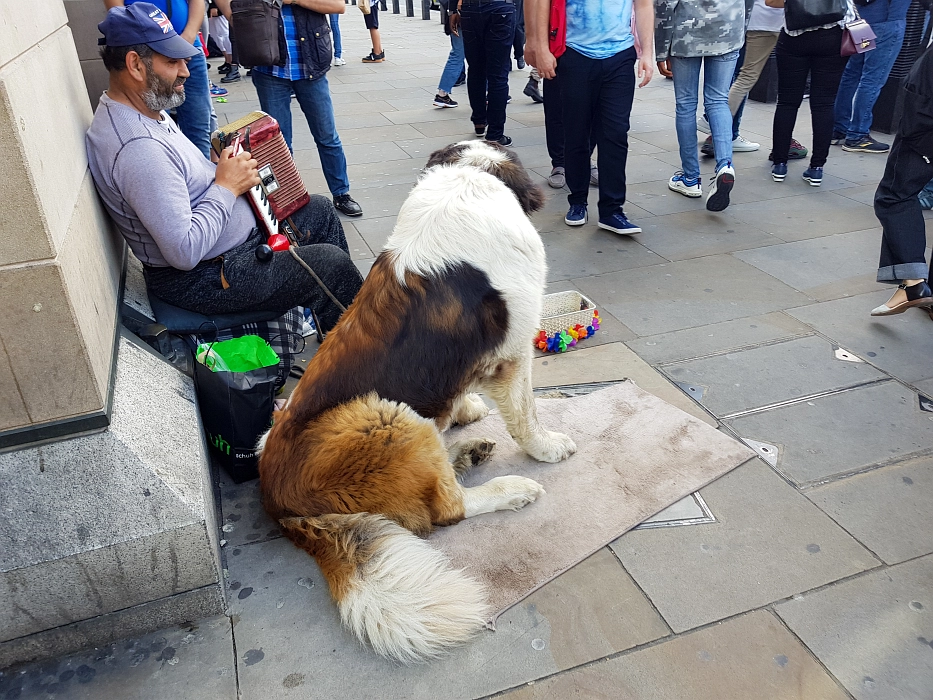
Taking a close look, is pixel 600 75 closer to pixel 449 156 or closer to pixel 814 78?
pixel 814 78

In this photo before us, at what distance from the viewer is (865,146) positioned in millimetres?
7496

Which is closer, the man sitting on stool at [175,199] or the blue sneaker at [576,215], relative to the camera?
the man sitting on stool at [175,199]

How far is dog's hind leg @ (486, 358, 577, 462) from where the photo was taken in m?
2.88

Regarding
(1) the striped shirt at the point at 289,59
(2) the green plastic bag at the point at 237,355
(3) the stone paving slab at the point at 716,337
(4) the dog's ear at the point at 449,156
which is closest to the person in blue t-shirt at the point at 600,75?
(3) the stone paving slab at the point at 716,337

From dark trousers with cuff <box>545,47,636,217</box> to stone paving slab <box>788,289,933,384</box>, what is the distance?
5.77ft

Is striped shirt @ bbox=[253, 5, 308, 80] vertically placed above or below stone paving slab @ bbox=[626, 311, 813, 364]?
above

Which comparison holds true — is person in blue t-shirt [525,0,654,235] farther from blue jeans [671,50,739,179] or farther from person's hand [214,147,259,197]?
person's hand [214,147,259,197]

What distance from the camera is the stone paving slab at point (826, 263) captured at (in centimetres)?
468

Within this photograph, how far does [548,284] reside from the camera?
4781mm

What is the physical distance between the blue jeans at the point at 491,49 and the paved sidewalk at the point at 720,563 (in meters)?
3.00

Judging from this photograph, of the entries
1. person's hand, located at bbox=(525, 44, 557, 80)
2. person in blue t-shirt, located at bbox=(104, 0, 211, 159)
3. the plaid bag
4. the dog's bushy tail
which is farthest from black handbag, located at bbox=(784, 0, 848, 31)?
the dog's bushy tail

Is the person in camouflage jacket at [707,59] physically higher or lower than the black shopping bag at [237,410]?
higher

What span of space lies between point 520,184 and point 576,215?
3.02 m

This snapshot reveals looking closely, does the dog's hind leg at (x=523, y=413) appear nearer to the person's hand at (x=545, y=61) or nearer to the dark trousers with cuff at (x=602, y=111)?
the dark trousers with cuff at (x=602, y=111)
